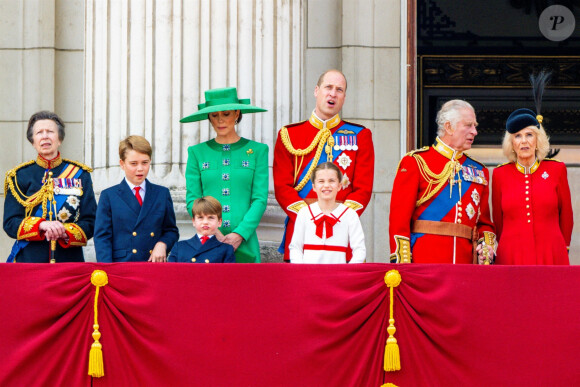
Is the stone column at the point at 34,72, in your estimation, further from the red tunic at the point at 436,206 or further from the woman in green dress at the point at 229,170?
the red tunic at the point at 436,206

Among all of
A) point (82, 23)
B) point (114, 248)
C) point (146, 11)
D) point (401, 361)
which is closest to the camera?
point (401, 361)

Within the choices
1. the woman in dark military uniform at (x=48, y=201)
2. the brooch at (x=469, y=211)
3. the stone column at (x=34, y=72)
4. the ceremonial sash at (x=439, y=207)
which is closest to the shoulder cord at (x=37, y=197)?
the woman in dark military uniform at (x=48, y=201)

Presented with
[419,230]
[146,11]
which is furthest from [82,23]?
[419,230]

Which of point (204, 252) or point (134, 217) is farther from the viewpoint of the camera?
point (134, 217)

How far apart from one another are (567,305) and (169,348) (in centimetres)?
Result: 196

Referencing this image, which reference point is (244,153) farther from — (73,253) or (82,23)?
(82,23)

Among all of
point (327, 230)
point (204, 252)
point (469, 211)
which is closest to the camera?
point (327, 230)

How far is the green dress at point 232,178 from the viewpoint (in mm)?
7391

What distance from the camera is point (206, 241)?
6.91 metres

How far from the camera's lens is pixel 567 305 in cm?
611

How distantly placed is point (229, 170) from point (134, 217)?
2.32 feet

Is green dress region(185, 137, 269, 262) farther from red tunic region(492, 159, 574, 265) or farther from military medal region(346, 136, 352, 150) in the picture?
red tunic region(492, 159, 574, 265)

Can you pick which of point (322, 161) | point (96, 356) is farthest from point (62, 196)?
point (322, 161)

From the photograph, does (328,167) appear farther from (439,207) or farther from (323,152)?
(439,207)
